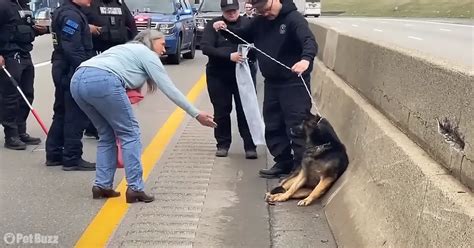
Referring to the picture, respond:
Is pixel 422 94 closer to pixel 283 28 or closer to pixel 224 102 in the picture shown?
pixel 283 28

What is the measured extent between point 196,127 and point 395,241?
6077mm

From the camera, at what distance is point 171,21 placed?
18094mm

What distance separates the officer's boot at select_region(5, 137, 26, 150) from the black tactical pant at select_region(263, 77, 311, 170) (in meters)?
3.12

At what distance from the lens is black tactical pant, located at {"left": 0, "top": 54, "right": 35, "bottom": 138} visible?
26.5ft

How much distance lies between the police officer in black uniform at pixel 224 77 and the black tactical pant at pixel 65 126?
1.46 metres

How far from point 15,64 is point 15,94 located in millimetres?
368

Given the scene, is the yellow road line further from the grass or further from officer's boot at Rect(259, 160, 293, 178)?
the grass

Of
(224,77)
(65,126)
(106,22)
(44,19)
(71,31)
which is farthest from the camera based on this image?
(44,19)

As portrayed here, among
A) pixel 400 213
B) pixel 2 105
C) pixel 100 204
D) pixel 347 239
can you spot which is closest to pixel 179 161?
pixel 100 204

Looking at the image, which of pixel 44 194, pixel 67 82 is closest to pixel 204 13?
pixel 67 82

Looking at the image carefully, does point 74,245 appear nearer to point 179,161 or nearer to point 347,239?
point 347,239

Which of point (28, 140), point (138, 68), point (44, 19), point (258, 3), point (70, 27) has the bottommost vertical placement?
point (28, 140)

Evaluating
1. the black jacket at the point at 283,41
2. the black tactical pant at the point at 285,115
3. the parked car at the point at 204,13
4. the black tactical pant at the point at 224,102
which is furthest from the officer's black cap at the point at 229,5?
the parked car at the point at 204,13

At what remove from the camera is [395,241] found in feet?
A: 12.1
